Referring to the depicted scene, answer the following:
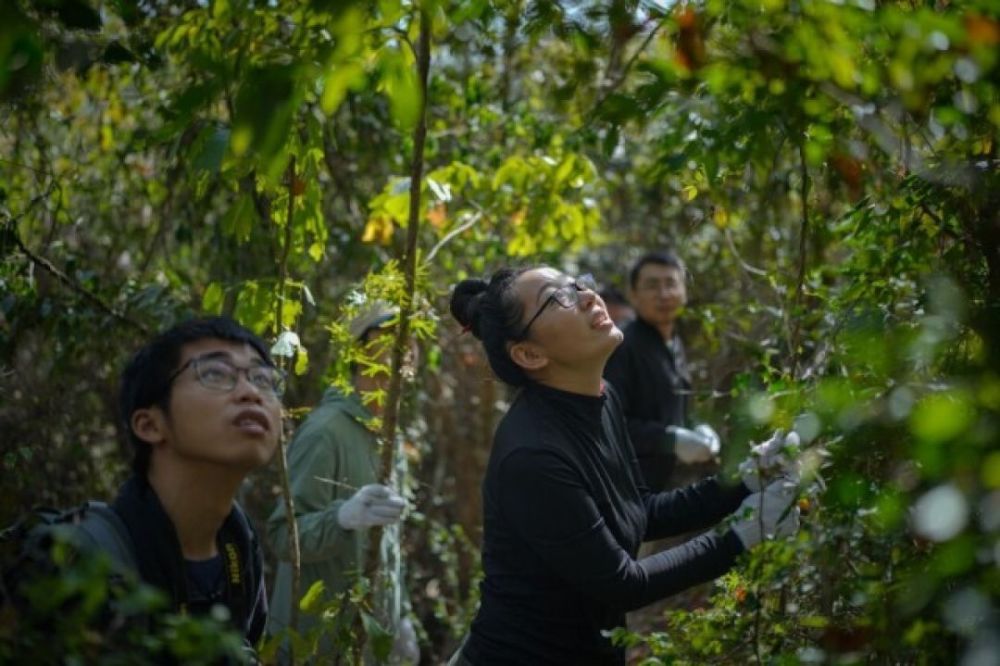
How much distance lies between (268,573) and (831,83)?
14.3ft

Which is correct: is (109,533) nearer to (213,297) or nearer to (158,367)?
(158,367)

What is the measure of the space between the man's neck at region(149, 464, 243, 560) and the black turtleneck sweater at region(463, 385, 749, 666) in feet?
2.11

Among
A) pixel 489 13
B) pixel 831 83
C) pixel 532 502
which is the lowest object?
pixel 532 502

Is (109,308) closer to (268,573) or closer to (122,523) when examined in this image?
(268,573)

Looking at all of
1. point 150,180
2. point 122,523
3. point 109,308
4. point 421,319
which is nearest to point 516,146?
point 150,180

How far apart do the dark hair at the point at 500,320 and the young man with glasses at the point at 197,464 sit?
629mm

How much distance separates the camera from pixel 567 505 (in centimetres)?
272

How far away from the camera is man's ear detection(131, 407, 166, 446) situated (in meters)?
2.53

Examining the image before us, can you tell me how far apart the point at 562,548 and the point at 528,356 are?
54 centimetres

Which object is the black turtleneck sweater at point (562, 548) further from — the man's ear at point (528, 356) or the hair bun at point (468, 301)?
the hair bun at point (468, 301)

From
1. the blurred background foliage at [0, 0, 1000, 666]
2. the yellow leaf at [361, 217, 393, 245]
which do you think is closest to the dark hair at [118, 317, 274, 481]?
the blurred background foliage at [0, 0, 1000, 666]

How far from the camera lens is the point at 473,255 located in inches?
228

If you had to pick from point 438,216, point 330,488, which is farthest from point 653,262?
point 330,488

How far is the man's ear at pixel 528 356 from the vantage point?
3.05 m
